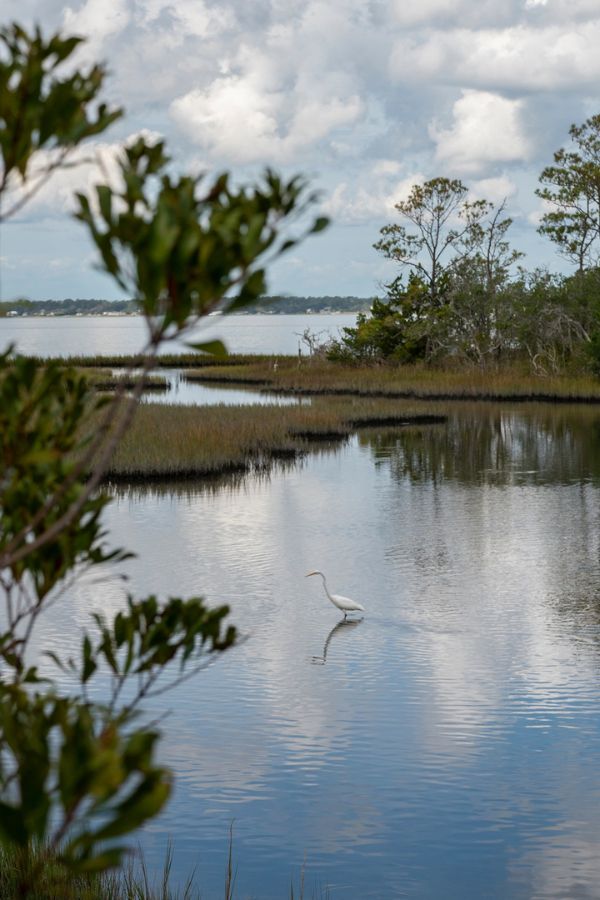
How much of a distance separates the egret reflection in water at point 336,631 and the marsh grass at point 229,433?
10692 millimetres

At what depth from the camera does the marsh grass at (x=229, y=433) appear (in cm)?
2362

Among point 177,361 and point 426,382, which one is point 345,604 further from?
point 177,361

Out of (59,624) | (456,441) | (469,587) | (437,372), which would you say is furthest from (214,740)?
(437,372)

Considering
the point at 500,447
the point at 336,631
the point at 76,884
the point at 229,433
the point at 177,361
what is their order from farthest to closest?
the point at 177,361 < the point at 500,447 < the point at 229,433 < the point at 336,631 < the point at 76,884

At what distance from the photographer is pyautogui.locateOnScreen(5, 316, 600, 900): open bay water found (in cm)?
733

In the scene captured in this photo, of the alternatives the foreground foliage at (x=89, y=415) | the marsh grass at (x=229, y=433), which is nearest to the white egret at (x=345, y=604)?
the foreground foliage at (x=89, y=415)

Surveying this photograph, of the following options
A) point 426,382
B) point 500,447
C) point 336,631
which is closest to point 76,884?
point 336,631

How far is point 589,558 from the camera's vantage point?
15859 mm

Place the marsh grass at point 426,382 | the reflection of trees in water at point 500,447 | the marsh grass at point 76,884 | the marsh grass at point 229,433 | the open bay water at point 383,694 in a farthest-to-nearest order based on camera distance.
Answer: the marsh grass at point 426,382
the reflection of trees in water at point 500,447
the marsh grass at point 229,433
the open bay water at point 383,694
the marsh grass at point 76,884

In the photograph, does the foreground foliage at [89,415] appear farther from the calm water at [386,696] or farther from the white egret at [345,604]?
the white egret at [345,604]

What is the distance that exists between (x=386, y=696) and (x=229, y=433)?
17190 millimetres

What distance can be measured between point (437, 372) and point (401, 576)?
32381 mm

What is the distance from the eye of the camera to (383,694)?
33.5 feet

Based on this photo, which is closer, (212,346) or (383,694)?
(212,346)
